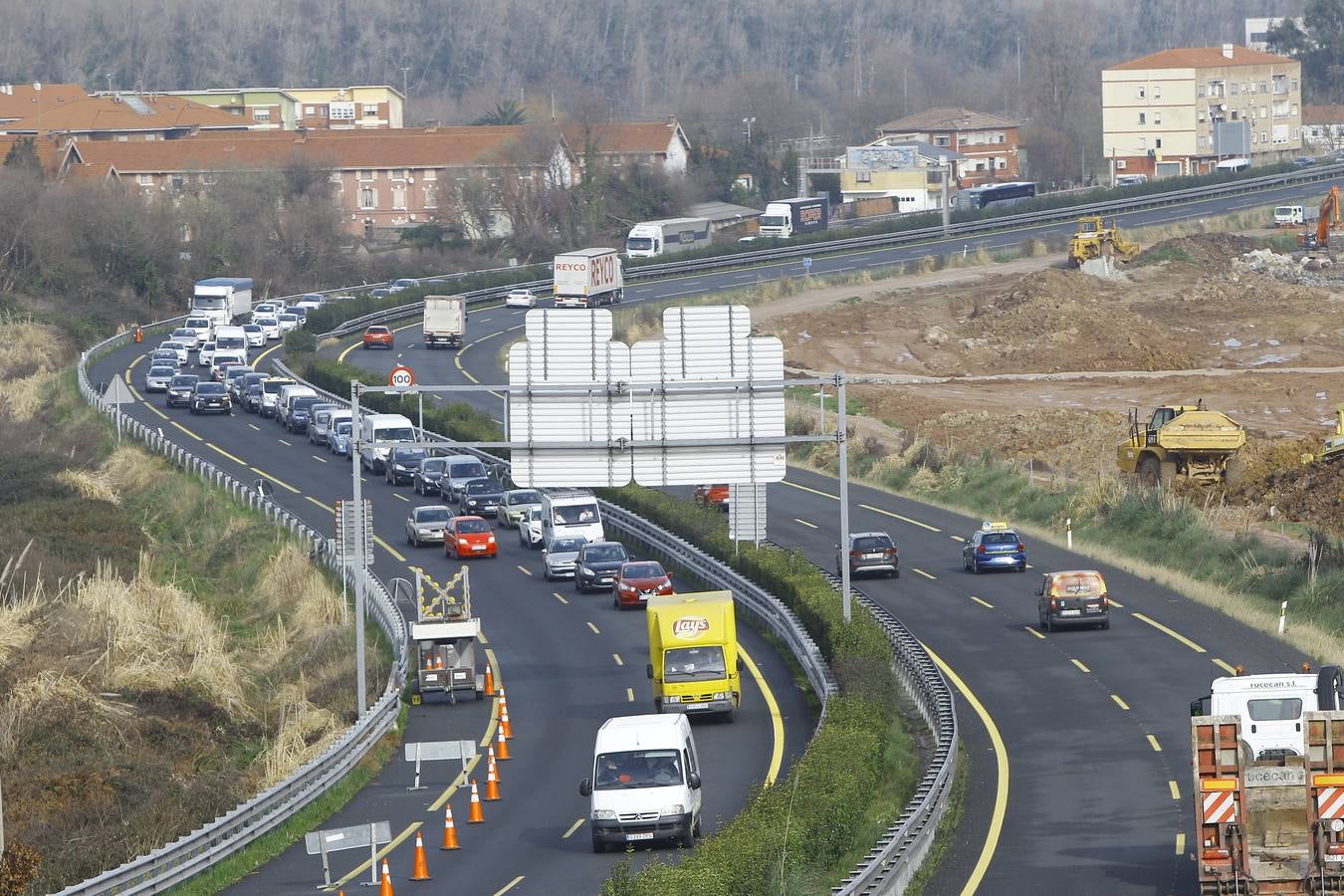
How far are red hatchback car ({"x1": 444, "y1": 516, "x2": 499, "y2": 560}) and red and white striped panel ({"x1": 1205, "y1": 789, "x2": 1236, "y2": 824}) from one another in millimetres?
34719

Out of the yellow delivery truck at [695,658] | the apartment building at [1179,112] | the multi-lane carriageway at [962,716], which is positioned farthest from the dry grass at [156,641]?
the apartment building at [1179,112]

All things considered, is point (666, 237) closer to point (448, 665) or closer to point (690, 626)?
point (448, 665)

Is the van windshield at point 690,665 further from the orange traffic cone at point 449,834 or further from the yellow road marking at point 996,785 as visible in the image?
the orange traffic cone at point 449,834

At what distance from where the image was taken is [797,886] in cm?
2484

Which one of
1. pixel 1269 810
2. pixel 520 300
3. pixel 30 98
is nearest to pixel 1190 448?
pixel 1269 810

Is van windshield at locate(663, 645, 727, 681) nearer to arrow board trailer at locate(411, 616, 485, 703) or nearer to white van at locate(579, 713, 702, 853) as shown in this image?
arrow board trailer at locate(411, 616, 485, 703)

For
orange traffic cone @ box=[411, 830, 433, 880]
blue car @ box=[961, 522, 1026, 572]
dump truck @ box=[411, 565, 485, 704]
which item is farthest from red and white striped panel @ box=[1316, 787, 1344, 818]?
blue car @ box=[961, 522, 1026, 572]

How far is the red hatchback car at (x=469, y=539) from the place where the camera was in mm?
57438

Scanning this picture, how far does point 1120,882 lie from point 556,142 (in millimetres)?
127006

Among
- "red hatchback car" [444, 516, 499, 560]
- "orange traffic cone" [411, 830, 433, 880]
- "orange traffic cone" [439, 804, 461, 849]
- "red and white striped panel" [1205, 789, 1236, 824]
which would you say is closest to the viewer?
"red and white striped panel" [1205, 789, 1236, 824]

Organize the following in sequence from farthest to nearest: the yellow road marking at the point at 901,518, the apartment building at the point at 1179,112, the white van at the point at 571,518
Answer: the apartment building at the point at 1179,112, the yellow road marking at the point at 901,518, the white van at the point at 571,518

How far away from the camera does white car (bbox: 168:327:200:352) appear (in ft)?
323

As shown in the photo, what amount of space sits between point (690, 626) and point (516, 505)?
76.9ft

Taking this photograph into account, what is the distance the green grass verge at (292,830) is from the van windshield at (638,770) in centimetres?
503
